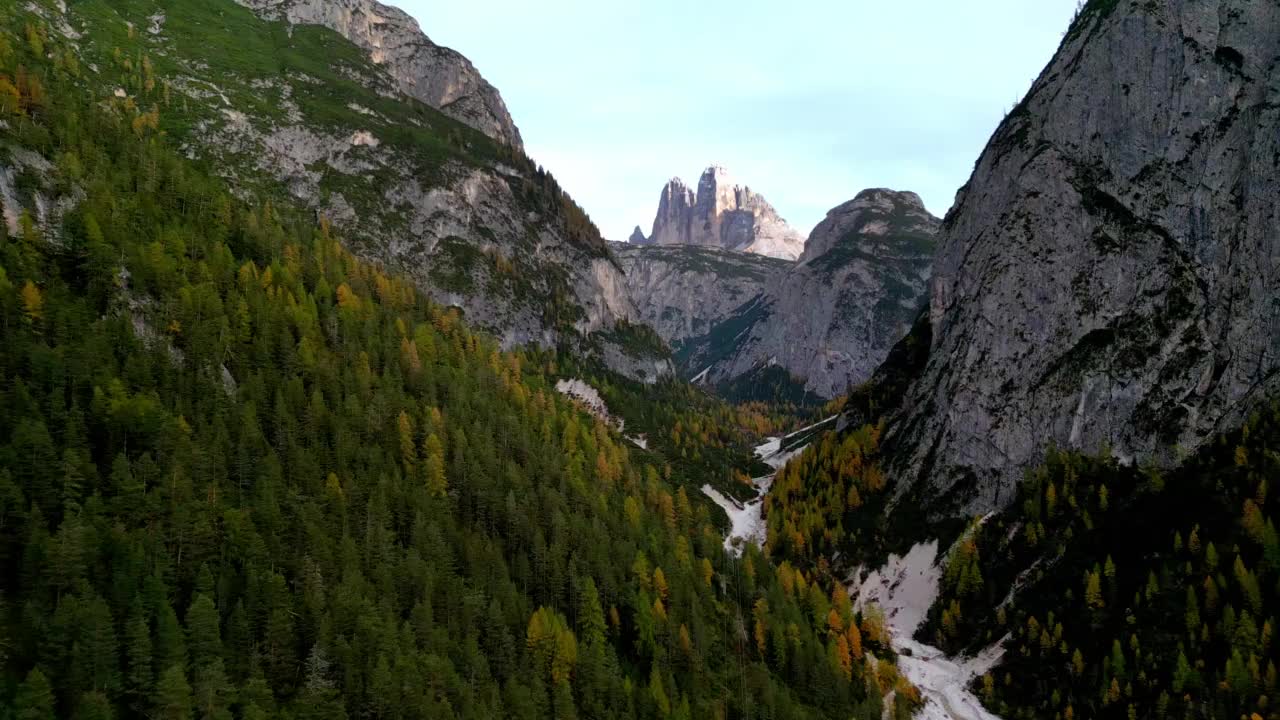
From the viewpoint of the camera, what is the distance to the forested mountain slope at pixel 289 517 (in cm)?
6950

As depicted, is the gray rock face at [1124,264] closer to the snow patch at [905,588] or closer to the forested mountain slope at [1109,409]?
the forested mountain slope at [1109,409]

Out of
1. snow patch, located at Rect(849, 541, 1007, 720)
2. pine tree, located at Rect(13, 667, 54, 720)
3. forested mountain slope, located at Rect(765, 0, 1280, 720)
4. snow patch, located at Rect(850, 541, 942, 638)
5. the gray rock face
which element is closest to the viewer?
pine tree, located at Rect(13, 667, 54, 720)

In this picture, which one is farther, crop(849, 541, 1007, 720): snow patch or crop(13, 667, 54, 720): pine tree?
crop(849, 541, 1007, 720): snow patch

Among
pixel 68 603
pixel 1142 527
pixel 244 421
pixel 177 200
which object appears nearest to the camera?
pixel 68 603

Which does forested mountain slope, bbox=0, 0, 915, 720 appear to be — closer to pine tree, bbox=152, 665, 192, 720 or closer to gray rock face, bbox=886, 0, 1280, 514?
pine tree, bbox=152, 665, 192, 720

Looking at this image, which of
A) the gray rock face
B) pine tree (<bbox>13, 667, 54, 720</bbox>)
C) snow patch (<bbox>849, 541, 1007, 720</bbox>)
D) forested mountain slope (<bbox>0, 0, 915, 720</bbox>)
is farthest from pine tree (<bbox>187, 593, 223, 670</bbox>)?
the gray rock face

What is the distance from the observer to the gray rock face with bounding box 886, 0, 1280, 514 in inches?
5340

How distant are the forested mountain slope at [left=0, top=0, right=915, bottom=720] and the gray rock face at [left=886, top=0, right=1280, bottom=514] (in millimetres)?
56739

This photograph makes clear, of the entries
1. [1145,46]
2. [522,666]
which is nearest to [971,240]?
[1145,46]

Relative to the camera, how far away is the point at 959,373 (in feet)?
557

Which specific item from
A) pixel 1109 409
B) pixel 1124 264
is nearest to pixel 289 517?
pixel 1109 409

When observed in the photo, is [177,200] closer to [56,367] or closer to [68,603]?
[56,367]

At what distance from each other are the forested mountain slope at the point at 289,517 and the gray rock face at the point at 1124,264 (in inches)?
2234

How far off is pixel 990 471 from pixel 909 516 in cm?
1965
